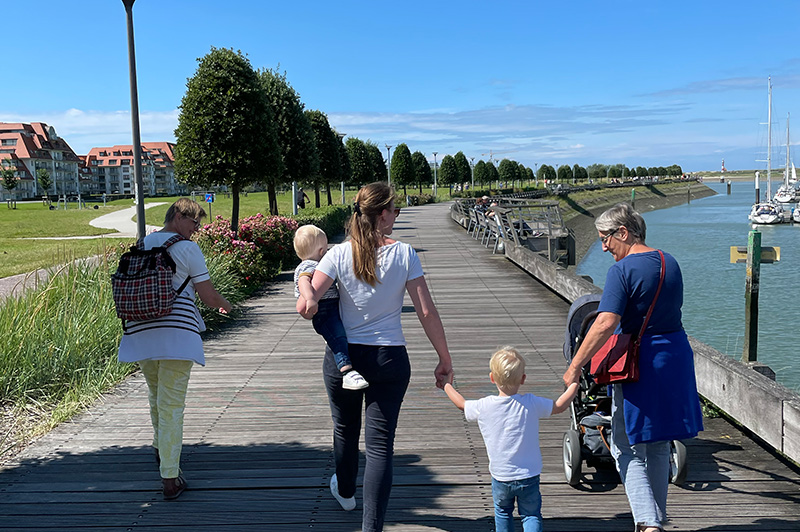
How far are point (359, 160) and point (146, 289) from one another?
52810 mm

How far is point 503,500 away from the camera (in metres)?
3.25

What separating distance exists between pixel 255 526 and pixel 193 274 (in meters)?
1.41

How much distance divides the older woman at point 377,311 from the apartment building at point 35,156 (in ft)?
406

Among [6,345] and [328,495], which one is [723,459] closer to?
[328,495]

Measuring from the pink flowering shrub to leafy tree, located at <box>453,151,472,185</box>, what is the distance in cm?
8060

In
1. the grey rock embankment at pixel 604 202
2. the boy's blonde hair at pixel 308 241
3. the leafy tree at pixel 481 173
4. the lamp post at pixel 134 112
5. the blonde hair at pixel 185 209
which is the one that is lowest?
the grey rock embankment at pixel 604 202

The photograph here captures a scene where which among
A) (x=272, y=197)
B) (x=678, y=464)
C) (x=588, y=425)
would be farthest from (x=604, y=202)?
(x=588, y=425)

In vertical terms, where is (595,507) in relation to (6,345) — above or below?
below

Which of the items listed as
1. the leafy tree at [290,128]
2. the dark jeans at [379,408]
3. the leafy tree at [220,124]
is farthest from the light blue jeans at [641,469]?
the leafy tree at [290,128]

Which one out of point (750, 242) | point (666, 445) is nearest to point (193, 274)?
point (666, 445)

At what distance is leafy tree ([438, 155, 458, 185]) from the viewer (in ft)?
305

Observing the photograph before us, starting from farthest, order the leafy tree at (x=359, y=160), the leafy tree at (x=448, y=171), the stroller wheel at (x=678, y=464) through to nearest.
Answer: the leafy tree at (x=448, y=171), the leafy tree at (x=359, y=160), the stroller wheel at (x=678, y=464)

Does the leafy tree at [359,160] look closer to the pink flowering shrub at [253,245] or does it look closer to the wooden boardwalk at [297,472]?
the pink flowering shrub at [253,245]

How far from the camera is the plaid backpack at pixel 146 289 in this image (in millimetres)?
3953
